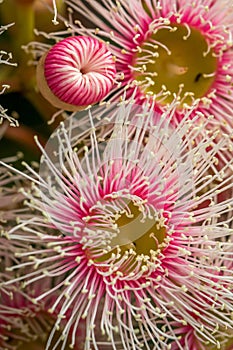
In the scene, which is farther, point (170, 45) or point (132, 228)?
point (170, 45)

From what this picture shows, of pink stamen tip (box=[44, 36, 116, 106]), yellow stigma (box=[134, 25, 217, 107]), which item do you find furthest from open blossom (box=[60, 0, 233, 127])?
pink stamen tip (box=[44, 36, 116, 106])

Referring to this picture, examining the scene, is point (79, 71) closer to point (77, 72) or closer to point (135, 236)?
point (77, 72)

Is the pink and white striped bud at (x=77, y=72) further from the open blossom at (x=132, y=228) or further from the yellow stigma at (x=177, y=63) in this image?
the yellow stigma at (x=177, y=63)

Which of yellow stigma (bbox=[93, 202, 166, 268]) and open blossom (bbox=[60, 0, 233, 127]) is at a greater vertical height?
open blossom (bbox=[60, 0, 233, 127])

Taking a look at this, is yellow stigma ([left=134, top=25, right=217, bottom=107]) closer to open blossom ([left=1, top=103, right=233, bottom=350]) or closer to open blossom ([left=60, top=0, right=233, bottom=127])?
open blossom ([left=60, top=0, right=233, bottom=127])

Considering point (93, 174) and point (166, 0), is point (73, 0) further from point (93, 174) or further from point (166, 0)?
point (93, 174)

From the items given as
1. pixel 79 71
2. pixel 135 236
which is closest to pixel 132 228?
pixel 135 236

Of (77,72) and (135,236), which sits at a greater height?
(77,72)

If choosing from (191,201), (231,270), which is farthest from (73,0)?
(231,270)
